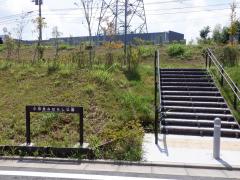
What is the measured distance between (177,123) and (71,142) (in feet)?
13.3

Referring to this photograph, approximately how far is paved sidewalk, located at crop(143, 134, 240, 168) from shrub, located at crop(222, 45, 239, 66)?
30.9 ft

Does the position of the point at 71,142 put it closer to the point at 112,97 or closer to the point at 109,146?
the point at 109,146

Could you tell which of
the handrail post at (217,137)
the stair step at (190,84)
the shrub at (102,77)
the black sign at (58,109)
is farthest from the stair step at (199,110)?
the black sign at (58,109)

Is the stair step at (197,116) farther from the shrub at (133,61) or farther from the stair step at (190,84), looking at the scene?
the shrub at (133,61)

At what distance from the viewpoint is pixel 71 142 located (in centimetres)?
1012

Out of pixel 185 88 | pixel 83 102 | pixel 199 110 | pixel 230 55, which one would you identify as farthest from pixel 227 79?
pixel 83 102

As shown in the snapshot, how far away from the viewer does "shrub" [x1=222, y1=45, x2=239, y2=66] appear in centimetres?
2056

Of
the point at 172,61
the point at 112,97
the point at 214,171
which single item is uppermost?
the point at 172,61

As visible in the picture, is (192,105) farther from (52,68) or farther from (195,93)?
(52,68)

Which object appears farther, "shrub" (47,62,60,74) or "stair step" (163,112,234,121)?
"shrub" (47,62,60,74)

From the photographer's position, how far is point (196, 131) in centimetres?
1235

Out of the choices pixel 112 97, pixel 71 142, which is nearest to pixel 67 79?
pixel 112 97

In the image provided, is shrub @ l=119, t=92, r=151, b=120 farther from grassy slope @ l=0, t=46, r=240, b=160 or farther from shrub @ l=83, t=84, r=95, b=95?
shrub @ l=83, t=84, r=95, b=95

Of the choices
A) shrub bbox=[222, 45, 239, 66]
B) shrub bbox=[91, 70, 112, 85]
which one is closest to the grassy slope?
shrub bbox=[91, 70, 112, 85]
